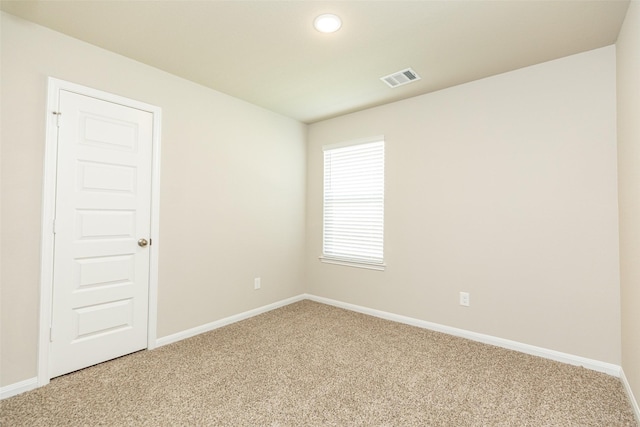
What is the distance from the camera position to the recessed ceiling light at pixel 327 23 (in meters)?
2.08

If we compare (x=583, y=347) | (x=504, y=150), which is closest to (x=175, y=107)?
(x=504, y=150)

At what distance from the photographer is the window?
3770 mm

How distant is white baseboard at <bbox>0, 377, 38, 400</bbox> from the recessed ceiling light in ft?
10.4

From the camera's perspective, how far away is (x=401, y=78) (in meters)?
2.98

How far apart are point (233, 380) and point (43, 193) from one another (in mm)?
1918

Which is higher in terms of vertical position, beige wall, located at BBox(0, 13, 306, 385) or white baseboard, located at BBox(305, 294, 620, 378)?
beige wall, located at BBox(0, 13, 306, 385)

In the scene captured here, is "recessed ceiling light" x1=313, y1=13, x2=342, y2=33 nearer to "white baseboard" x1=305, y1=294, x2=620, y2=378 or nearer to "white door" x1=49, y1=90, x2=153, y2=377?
"white door" x1=49, y1=90, x2=153, y2=377

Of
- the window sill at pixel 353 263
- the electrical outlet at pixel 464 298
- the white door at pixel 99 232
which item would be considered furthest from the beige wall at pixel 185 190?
the electrical outlet at pixel 464 298

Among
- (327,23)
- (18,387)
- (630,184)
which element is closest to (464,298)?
(630,184)

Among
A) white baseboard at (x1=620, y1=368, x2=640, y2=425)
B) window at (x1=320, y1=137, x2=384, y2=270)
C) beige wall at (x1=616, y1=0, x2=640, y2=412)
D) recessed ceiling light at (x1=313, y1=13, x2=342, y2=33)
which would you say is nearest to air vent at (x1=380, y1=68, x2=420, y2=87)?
window at (x1=320, y1=137, x2=384, y2=270)

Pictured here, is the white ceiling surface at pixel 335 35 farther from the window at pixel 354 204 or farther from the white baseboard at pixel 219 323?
the white baseboard at pixel 219 323

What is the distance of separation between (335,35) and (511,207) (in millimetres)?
2123

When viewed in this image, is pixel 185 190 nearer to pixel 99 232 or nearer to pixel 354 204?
pixel 99 232

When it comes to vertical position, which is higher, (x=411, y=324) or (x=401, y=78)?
(x=401, y=78)
